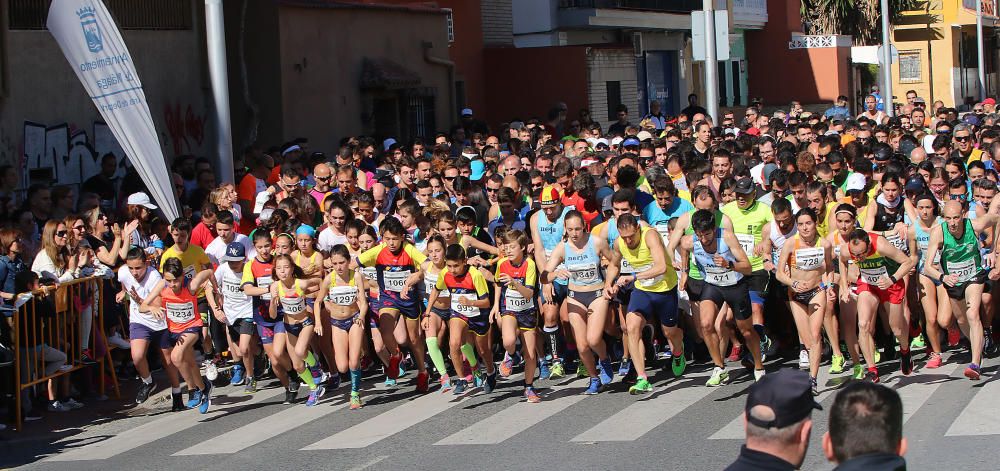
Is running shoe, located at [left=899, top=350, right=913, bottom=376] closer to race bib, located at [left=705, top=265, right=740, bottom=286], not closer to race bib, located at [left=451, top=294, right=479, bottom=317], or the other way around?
race bib, located at [left=705, top=265, right=740, bottom=286]

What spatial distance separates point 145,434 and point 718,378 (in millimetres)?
4913

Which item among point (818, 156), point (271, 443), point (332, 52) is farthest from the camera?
point (332, 52)

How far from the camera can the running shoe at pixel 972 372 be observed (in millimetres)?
11570

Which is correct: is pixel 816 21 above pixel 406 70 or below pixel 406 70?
above

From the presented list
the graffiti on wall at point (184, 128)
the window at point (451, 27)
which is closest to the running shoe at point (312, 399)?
the graffiti on wall at point (184, 128)

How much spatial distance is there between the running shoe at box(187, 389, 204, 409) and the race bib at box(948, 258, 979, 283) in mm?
6670

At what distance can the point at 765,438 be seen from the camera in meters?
4.48

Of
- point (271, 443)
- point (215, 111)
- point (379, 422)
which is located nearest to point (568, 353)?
point (379, 422)

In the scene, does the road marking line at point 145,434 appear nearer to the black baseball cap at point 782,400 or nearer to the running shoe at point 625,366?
the running shoe at point 625,366

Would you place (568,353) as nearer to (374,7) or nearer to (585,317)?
(585,317)

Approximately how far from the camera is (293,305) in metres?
12.4

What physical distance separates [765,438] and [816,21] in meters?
52.5

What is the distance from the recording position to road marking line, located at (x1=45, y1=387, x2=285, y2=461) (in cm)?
1098

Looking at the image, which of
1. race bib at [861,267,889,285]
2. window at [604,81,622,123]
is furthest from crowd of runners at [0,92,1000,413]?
window at [604,81,622,123]
